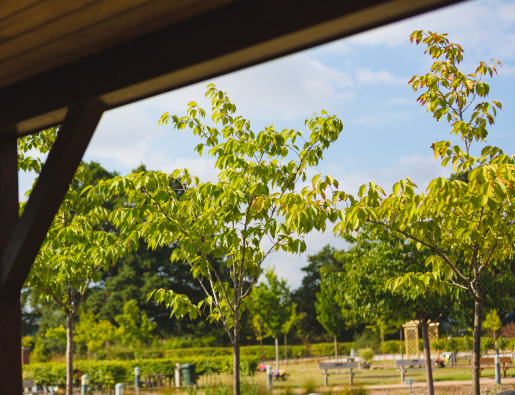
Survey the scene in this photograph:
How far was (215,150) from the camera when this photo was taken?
5953 mm

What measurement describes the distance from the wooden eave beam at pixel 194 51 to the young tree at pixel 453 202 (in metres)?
2.19

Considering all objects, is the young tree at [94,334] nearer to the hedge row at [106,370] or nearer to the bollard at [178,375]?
the hedge row at [106,370]

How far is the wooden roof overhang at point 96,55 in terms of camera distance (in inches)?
82.9

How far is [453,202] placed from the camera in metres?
4.14

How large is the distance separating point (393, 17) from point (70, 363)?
7323mm

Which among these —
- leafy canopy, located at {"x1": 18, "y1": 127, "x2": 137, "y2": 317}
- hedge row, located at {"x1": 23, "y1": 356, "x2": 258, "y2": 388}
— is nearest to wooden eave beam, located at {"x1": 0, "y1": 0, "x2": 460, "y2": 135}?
leafy canopy, located at {"x1": 18, "y1": 127, "x2": 137, "y2": 317}

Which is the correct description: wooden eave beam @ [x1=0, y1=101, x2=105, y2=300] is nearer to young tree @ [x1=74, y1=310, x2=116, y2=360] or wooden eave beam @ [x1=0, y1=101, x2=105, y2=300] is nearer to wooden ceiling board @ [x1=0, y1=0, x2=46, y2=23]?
wooden ceiling board @ [x1=0, y1=0, x2=46, y2=23]

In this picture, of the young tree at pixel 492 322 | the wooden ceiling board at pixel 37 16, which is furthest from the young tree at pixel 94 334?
the wooden ceiling board at pixel 37 16

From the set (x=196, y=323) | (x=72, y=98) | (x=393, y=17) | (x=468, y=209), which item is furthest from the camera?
(x=196, y=323)

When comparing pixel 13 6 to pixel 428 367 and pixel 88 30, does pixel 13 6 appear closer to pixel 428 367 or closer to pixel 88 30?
pixel 88 30

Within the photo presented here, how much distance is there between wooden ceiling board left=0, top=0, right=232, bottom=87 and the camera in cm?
233

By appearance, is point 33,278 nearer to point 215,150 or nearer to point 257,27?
point 215,150

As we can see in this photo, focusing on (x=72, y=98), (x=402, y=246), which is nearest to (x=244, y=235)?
(x=72, y=98)

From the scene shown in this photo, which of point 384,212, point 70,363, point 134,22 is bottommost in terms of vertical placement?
point 70,363
